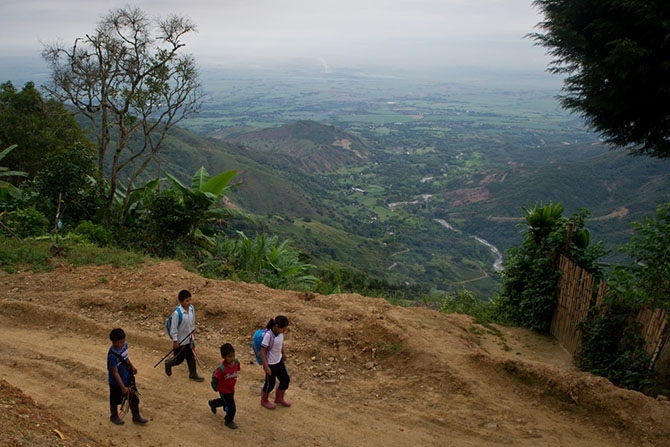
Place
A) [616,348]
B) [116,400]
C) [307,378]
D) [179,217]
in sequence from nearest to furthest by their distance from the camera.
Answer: [116,400]
[307,378]
[616,348]
[179,217]

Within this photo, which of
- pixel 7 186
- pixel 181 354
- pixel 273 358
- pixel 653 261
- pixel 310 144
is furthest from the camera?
pixel 310 144

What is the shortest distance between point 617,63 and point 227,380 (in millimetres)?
5856

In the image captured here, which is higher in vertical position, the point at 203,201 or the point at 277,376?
the point at 203,201

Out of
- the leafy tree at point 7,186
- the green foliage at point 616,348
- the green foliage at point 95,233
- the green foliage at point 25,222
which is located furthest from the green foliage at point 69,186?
the green foliage at point 616,348

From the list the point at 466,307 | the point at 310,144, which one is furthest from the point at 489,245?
the point at 466,307

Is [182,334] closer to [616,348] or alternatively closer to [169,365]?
[169,365]

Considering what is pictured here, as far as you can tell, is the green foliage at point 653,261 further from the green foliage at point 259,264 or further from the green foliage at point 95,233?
the green foliage at point 95,233

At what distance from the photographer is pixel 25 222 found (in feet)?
33.6

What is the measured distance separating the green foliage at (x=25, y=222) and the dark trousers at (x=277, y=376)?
7507mm

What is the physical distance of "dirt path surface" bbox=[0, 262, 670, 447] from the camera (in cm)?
473

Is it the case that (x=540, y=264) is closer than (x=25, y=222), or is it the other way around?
(x=540, y=264)

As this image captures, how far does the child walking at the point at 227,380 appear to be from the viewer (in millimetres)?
4590

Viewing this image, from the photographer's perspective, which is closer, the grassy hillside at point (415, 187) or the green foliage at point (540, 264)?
the green foliage at point (540, 264)

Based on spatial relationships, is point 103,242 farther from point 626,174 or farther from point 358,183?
point 358,183
